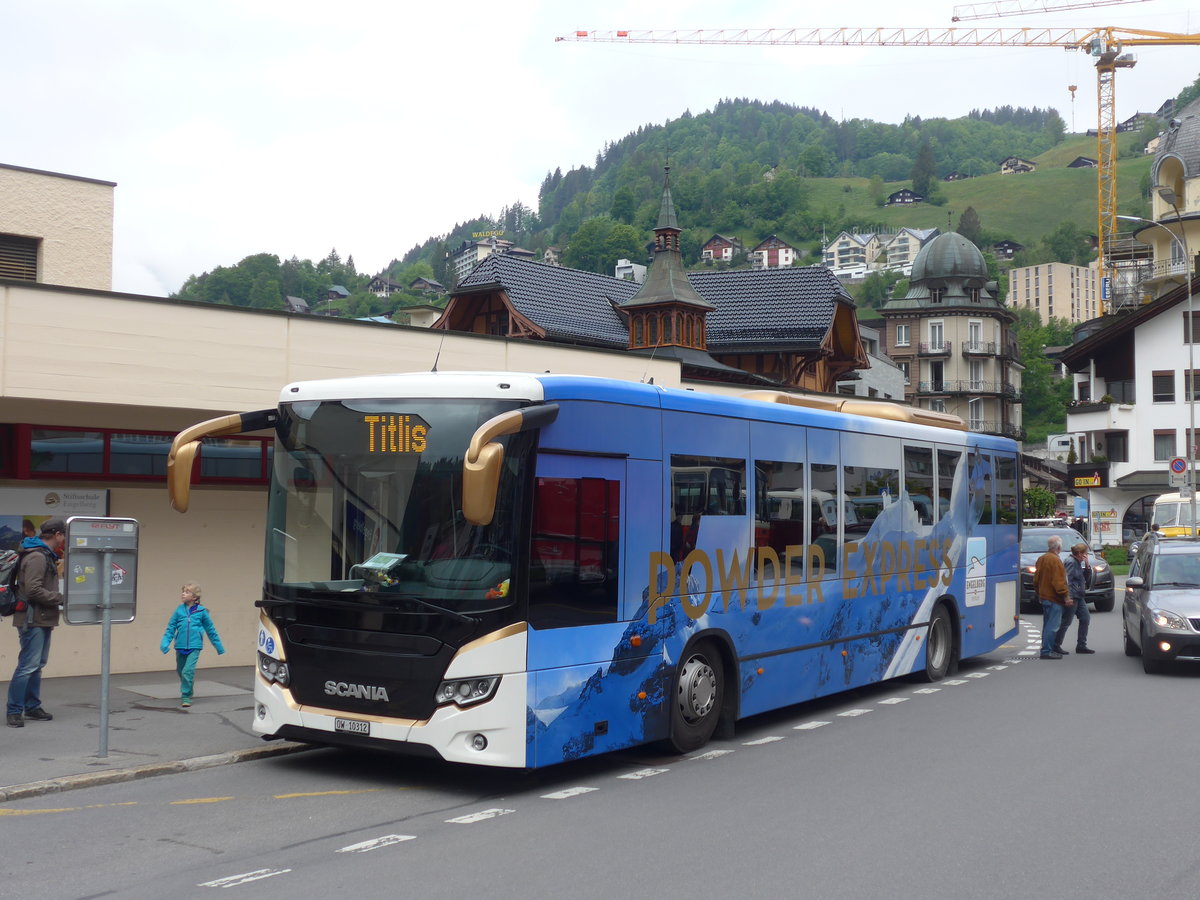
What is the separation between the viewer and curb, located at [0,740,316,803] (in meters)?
8.77

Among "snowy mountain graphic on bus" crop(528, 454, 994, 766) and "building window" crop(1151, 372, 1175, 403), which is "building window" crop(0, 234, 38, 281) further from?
"building window" crop(1151, 372, 1175, 403)

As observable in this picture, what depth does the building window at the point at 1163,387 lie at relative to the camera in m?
62.5

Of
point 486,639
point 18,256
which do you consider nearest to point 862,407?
point 486,639

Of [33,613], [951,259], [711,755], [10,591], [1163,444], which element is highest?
[951,259]

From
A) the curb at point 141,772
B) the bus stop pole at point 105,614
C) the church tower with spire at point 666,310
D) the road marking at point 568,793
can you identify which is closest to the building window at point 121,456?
the bus stop pole at point 105,614

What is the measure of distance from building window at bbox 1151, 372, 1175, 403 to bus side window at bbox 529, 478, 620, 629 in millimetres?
60131

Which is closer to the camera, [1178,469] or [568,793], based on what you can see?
[568,793]

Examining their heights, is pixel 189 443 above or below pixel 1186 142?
below

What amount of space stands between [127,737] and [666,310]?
158 feet

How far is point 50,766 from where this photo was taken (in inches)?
373

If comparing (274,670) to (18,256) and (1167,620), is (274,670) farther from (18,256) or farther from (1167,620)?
(18,256)

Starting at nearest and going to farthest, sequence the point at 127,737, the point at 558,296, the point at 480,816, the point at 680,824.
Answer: the point at 680,824, the point at 480,816, the point at 127,737, the point at 558,296

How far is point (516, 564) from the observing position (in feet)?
27.8

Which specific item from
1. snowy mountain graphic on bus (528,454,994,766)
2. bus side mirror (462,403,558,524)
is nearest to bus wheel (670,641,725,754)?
snowy mountain graphic on bus (528,454,994,766)
